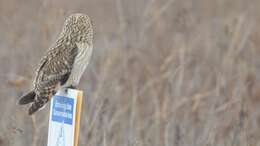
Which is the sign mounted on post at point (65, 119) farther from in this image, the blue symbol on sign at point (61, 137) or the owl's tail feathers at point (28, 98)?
the owl's tail feathers at point (28, 98)

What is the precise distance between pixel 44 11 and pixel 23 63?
3.93ft

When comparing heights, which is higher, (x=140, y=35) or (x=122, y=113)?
(x=140, y=35)

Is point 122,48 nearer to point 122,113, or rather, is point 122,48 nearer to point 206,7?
point 122,113

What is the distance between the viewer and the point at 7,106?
6.71 m

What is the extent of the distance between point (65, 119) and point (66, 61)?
804mm

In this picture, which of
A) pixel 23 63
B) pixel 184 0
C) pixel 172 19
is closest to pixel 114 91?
pixel 23 63

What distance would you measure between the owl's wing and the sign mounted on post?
56cm

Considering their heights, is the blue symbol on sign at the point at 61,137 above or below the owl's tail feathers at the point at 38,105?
below

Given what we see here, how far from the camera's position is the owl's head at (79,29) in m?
4.82

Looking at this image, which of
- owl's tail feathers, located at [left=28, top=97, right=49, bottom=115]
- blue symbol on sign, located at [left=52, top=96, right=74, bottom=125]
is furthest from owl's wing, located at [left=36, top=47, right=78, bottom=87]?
blue symbol on sign, located at [left=52, top=96, right=74, bottom=125]

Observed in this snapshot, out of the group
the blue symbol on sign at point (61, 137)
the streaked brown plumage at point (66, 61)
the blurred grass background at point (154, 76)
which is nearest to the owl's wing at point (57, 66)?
the streaked brown plumage at point (66, 61)

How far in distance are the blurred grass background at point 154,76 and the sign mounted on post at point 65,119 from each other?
0.56 m

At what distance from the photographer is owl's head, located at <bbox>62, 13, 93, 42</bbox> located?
190 inches

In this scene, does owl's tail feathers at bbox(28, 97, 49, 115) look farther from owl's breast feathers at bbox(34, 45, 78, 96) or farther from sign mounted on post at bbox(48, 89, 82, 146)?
sign mounted on post at bbox(48, 89, 82, 146)
